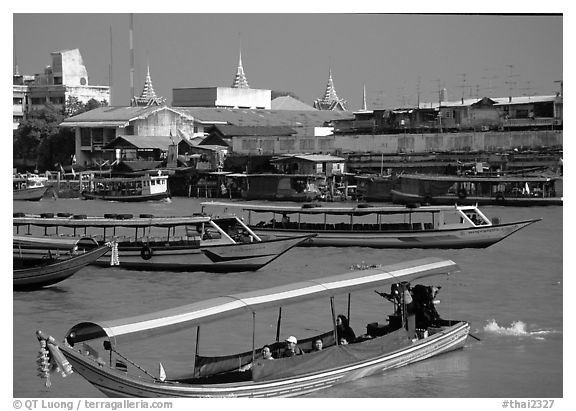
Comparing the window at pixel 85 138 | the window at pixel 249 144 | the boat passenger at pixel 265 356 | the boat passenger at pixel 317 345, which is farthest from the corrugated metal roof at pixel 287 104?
the boat passenger at pixel 265 356

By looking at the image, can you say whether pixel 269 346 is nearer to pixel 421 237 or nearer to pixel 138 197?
pixel 421 237

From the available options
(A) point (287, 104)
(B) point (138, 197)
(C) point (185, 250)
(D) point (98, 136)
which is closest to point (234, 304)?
(C) point (185, 250)

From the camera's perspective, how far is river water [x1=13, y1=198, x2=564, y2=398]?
19.7ft

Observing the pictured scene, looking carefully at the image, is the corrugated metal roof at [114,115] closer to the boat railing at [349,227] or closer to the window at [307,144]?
the window at [307,144]

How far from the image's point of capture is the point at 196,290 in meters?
8.92

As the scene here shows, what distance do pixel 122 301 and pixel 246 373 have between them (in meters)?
3.03

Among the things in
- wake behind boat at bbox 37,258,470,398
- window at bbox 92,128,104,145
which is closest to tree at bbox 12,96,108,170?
window at bbox 92,128,104,145

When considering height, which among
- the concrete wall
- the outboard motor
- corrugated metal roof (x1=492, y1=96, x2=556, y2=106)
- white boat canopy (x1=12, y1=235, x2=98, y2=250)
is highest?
corrugated metal roof (x1=492, y1=96, x2=556, y2=106)

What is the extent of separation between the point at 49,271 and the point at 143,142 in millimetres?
17346

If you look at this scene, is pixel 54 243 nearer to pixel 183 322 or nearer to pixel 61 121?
pixel 183 322

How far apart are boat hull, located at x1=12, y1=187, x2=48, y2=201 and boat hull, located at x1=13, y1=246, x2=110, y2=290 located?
37.3 feet

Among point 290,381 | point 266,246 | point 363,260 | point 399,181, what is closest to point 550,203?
point 399,181

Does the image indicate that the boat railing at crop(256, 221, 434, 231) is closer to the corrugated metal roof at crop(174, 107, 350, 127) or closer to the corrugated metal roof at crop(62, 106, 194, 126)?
the corrugated metal roof at crop(62, 106, 194, 126)

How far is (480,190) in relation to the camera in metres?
18.3
